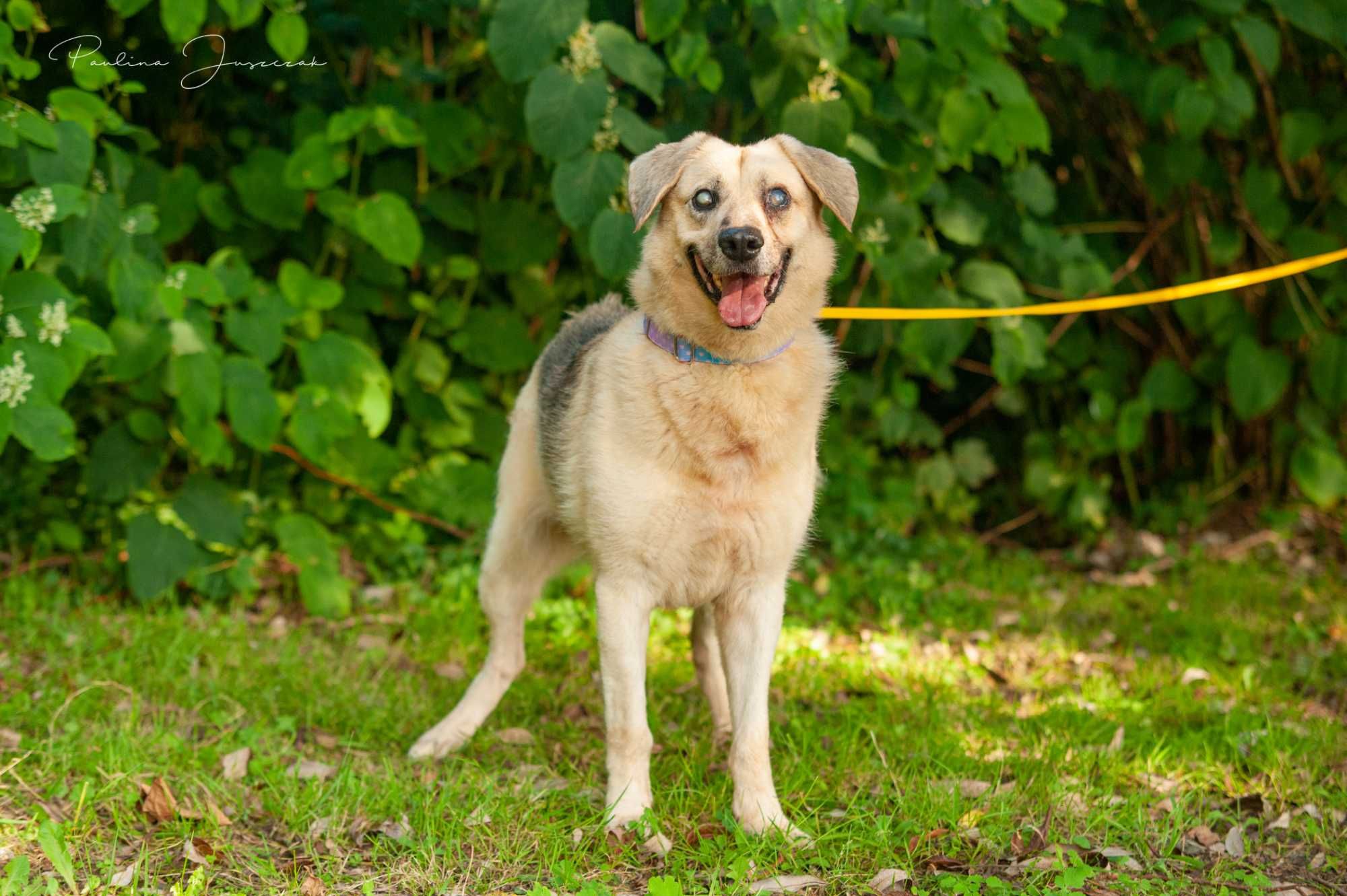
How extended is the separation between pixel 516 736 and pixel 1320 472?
14.5ft

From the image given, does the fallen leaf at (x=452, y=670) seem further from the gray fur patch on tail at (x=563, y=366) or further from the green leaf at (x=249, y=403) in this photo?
the gray fur patch on tail at (x=563, y=366)

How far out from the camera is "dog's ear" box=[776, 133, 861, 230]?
3457 mm

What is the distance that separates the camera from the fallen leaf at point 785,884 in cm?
298

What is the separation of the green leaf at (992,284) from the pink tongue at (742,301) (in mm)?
2591

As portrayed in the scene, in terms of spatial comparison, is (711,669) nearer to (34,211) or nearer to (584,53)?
(584,53)

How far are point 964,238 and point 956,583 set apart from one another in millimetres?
1601

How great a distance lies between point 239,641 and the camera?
4.68 m

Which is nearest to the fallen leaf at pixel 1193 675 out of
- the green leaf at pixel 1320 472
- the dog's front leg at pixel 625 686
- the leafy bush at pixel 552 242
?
the leafy bush at pixel 552 242

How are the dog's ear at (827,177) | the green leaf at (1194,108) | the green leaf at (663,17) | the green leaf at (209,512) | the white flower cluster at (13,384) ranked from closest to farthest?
the dog's ear at (827,177)
the white flower cluster at (13,384)
the green leaf at (663,17)
the green leaf at (209,512)
the green leaf at (1194,108)

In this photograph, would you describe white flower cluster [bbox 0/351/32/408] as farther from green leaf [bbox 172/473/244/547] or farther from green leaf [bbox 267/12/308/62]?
green leaf [bbox 267/12/308/62]

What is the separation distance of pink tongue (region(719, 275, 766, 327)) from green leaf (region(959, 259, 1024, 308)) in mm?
2591

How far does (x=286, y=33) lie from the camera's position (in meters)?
4.52

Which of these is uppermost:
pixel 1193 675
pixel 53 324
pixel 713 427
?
pixel 53 324

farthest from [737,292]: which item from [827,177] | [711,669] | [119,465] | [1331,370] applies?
[1331,370]
